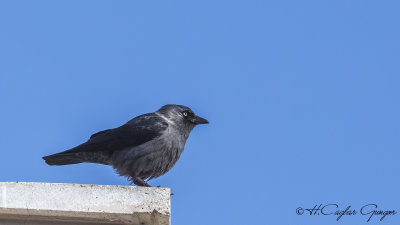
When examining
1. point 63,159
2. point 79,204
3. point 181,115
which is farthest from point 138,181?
point 79,204

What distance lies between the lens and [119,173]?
780cm

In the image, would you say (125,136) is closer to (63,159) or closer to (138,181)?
(138,181)

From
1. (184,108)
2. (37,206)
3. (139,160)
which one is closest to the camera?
(37,206)

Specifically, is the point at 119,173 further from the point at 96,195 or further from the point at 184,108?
the point at 96,195

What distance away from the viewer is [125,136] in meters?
7.93

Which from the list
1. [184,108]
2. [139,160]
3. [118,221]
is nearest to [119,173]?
[139,160]

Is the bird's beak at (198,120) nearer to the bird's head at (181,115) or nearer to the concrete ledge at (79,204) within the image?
the bird's head at (181,115)

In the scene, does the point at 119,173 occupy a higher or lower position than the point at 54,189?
higher

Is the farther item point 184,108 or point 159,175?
point 184,108

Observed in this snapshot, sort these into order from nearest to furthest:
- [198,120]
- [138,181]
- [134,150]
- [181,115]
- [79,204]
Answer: [79,204] < [138,181] < [134,150] < [181,115] < [198,120]

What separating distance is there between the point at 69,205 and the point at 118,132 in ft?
11.1

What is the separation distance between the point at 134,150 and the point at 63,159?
3.19 feet

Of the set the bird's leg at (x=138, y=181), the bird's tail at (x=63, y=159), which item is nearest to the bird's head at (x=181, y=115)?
the bird's leg at (x=138, y=181)

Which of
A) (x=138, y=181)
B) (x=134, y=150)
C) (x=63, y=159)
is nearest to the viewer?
(x=138, y=181)
